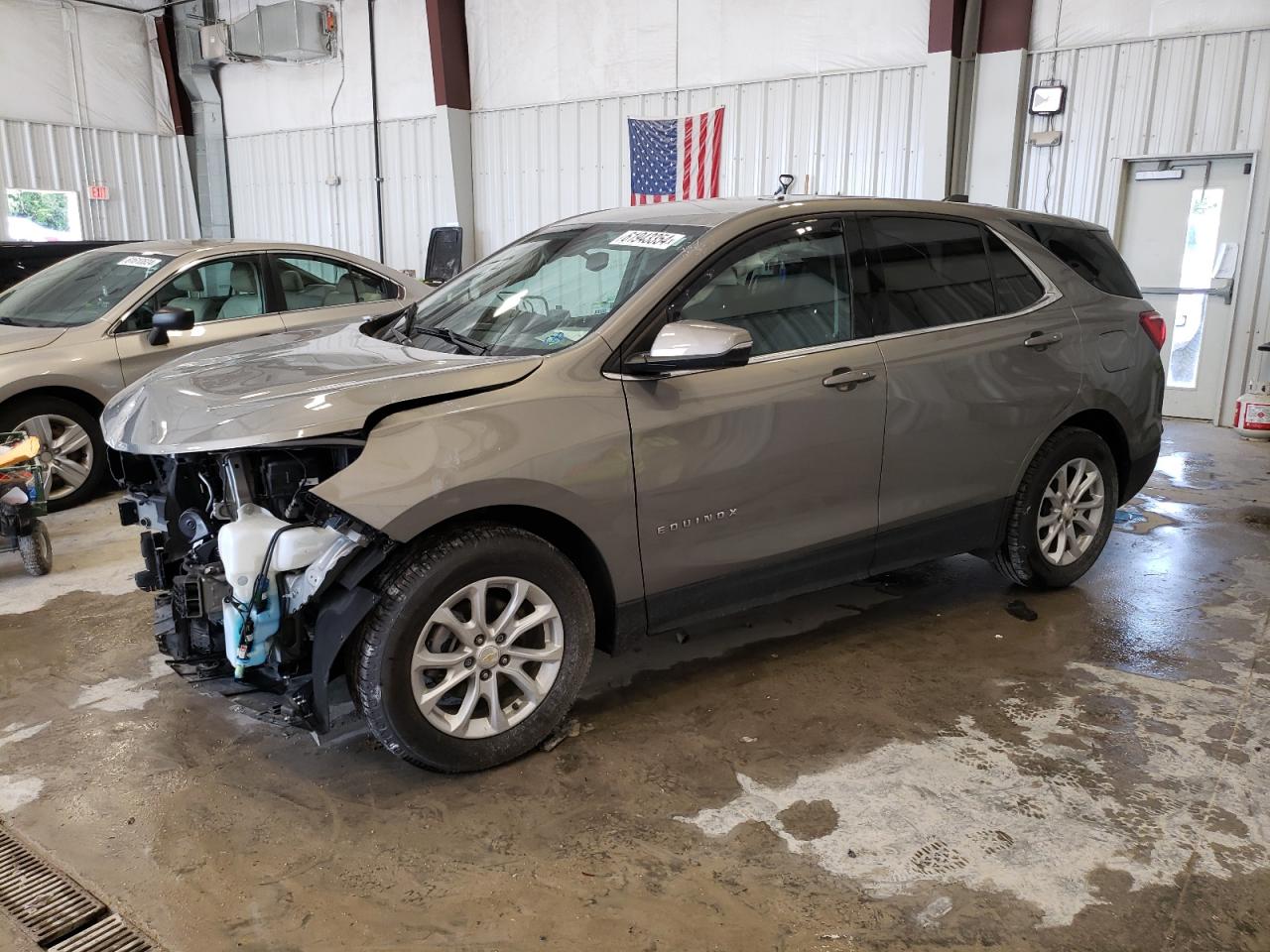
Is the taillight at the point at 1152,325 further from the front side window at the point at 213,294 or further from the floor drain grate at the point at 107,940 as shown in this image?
the front side window at the point at 213,294

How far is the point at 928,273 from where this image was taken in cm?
367

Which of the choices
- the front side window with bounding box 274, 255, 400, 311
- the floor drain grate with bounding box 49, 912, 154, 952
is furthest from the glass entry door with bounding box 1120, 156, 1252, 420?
the floor drain grate with bounding box 49, 912, 154, 952

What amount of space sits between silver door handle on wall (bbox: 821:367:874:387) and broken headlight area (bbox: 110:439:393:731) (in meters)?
1.55

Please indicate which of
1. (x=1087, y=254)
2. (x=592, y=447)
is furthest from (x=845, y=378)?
(x=1087, y=254)

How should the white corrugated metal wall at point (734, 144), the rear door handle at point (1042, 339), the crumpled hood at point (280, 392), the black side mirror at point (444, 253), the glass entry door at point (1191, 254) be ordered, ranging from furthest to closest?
the black side mirror at point (444, 253) → the white corrugated metal wall at point (734, 144) → the glass entry door at point (1191, 254) → the rear door handle at point (1042, 339) → the crumpled hood at point (280, 392)

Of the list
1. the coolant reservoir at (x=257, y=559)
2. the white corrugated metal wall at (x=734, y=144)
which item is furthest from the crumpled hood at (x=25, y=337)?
the white corrugated metal wall at (x=734, y=144)

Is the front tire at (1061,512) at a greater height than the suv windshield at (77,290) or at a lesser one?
lesser

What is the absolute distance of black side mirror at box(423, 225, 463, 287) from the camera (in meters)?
11.7

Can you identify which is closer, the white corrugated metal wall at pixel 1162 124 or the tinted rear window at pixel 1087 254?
the tinted rear window at pixel 1087 254

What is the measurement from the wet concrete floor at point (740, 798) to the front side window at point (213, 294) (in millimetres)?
2431

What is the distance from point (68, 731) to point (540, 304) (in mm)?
2050

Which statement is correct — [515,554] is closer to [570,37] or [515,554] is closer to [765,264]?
[765,264]

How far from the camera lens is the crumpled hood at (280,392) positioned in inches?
99.9

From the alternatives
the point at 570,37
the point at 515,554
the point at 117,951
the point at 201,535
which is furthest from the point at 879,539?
the point at 570,37
